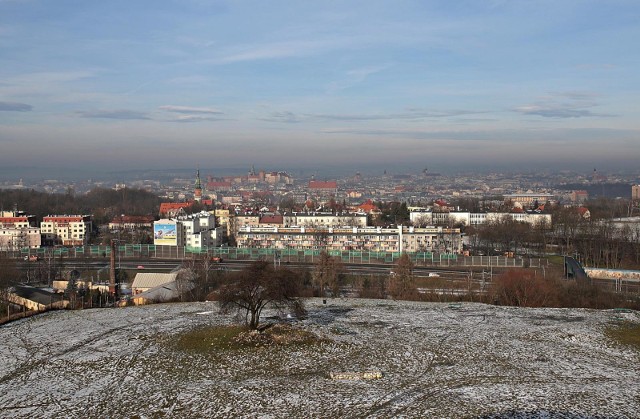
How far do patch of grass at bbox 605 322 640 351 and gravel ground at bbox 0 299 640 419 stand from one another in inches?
13.9

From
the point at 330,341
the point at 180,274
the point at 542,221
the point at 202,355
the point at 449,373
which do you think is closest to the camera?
the point at 449,373

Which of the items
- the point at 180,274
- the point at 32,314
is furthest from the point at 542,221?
the point at 32,314

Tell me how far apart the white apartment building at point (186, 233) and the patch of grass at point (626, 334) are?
3471 cm

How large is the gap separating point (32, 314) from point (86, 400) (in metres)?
9.60

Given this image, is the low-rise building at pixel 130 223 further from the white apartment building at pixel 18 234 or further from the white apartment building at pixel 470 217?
the white apartment building at pixel 470 217

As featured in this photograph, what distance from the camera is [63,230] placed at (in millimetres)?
56250

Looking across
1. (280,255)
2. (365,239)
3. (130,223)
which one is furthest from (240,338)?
(130,223)

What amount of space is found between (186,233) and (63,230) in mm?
13799

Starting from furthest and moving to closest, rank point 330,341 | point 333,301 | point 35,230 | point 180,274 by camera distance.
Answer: point 35,230, point 180,274, point 333,301, point 330,341

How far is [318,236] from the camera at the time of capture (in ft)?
157

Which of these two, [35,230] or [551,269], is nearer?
[551,269]

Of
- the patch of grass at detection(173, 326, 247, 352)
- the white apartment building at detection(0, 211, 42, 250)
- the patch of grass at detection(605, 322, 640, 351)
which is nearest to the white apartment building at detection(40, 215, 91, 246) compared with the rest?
the white apartment building at detection(0, 211, 42, 250)

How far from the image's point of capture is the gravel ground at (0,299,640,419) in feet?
34.5

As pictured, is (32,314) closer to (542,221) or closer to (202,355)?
(202,355)
